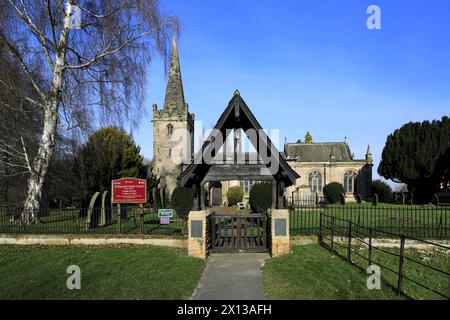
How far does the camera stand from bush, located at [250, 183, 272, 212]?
22531 millimetres

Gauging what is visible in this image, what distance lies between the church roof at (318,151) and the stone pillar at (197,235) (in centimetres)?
4186

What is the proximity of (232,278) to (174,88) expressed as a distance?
150 feet

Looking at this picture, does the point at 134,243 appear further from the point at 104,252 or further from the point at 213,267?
the point at 213,267

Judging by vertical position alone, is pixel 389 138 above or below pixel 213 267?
above

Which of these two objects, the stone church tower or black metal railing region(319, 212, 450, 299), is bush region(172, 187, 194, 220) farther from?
the stone church tower

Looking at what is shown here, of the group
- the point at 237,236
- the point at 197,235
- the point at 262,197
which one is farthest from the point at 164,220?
the point at 262,197

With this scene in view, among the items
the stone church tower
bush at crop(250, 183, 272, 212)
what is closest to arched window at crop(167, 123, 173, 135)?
the stone church tower

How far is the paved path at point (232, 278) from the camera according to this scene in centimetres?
676

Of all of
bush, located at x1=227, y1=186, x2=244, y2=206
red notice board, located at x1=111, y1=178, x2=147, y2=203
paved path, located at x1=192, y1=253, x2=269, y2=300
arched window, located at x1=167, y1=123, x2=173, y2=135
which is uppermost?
arched window, located at x1=167, y1=123, x2=173, y2=135

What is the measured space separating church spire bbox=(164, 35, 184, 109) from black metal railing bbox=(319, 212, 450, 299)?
38.8 m

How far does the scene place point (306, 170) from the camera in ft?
167

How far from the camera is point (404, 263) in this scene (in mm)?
10438
